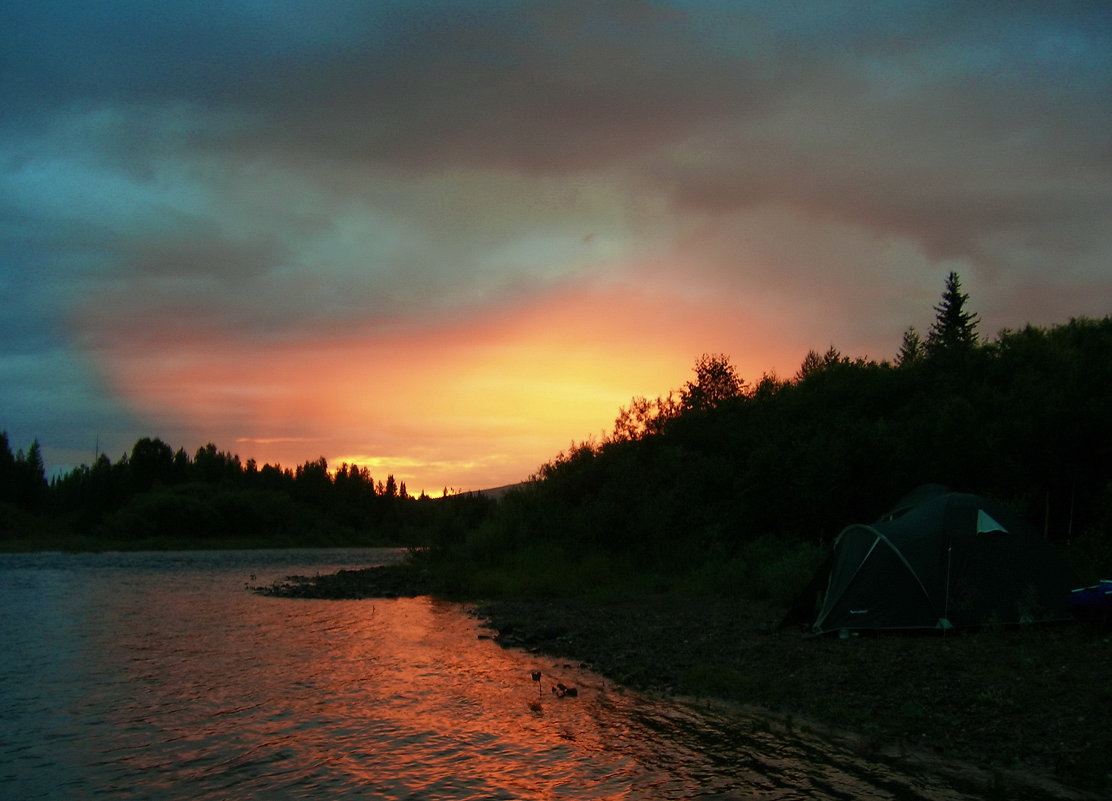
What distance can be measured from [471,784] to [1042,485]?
22.6 metres

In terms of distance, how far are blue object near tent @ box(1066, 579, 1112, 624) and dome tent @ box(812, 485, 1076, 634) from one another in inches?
35.4

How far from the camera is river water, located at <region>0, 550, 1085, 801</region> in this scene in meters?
10.4

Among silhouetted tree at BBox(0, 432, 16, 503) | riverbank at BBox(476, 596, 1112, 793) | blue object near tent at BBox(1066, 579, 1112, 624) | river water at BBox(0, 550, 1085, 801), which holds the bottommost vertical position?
river water at BBox(0, 550, 1085, 801)

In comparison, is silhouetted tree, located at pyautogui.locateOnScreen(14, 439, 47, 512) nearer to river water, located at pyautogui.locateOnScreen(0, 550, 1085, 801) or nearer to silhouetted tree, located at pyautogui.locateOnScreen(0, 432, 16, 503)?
silhouetted tree, located at pyautogui.locateOnScreen(0, 432, 16, 503)

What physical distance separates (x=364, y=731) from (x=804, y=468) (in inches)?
729

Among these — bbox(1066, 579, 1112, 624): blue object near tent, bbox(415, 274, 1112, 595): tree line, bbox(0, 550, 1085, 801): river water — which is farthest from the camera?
bbox(415, 274, 1112, 595): tree line

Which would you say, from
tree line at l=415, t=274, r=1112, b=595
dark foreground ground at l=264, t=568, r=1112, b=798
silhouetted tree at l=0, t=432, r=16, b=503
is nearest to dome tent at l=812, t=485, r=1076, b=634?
dark foreground ground at l=264, t=568, r=1112, b=798

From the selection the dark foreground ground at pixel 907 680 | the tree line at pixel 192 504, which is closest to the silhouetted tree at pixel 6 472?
the tree line at pixel 192 504

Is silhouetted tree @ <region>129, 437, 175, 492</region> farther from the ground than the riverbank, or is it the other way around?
silhouetted tree @ <region>129, 437, 175, 492</region>

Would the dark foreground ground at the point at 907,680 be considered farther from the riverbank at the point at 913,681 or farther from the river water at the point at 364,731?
the river water at the point at 364,731

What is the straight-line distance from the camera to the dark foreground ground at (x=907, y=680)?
10.5m

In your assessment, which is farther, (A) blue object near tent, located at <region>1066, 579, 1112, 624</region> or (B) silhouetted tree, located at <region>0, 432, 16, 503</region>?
(B) silhouetted tree, located at <region>0, 432, 16, 503</region>

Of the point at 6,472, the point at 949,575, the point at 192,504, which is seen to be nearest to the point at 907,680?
the point at 949,575

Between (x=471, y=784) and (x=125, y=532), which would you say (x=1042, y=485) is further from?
(x=125, y=532)
